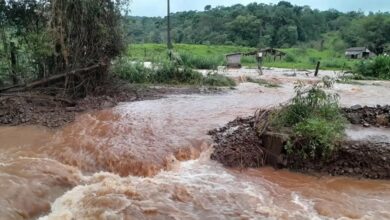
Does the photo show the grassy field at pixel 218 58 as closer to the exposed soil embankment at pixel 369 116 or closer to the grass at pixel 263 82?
the grass at pixel 263 82

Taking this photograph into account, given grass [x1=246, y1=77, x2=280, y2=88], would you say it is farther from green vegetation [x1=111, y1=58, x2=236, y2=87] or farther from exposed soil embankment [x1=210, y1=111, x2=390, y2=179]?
exposed soil embankment [x1=210, y1=111, x2=390, y2=179]

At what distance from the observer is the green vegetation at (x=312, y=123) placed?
6863 mm

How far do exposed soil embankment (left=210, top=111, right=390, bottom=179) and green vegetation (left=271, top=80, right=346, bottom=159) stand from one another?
17 centimetres

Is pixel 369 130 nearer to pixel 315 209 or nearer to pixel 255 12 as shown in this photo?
pixel 315 209

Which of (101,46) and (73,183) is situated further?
(101,46)

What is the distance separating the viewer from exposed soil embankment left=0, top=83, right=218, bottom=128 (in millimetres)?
9062

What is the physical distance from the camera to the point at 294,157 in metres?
7.05

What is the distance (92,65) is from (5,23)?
263cm

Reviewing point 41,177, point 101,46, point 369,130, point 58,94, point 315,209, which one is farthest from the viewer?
point 101,46

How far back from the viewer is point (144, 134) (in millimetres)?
8352

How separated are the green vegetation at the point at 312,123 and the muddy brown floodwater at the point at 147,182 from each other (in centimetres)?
50

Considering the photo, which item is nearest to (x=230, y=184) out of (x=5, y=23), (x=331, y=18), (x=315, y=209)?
(x=315, y=209)

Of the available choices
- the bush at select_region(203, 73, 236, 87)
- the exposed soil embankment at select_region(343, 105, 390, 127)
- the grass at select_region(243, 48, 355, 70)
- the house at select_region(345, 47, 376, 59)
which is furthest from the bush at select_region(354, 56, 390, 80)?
the house at select_region(345, 47, 376, 59)

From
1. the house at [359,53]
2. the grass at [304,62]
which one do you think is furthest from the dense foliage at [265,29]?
the grass at [304,62]
